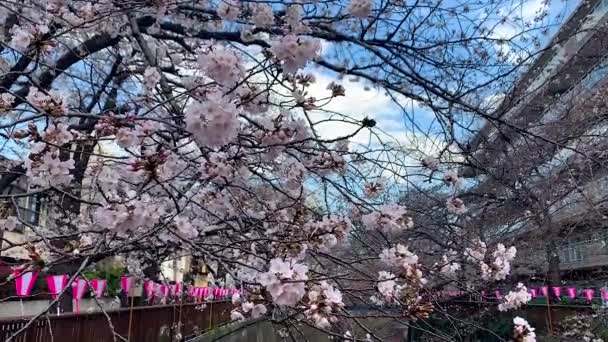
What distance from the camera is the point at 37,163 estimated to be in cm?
241

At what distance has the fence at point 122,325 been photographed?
13.0 feet

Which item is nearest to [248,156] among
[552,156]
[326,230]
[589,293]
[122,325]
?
[326,230]

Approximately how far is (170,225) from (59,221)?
7658mm

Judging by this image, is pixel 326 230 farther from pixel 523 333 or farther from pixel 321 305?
pixel 523 333

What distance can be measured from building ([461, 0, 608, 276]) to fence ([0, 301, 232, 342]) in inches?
132

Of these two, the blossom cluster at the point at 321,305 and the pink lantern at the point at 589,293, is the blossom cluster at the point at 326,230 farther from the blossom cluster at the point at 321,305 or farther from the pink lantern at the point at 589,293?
the pink lantern at the point at 589,293

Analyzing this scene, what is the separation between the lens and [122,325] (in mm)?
6664

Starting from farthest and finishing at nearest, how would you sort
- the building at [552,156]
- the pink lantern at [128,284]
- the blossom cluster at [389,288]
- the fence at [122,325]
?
1. the pink lantern at [128,284]
2. the building at [552,156]
3. the fence at [122,325]
4. the blossom cluster at [389,288]

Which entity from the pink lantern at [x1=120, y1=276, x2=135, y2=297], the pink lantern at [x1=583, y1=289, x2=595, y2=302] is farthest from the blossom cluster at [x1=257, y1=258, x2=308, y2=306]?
the pink lantern at [x1=583, y1=289, x2=595, y2=302]

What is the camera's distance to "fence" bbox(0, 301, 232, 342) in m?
3.96

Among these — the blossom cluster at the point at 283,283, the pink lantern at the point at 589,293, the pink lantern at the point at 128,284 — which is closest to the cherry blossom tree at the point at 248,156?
the blossom cluster at the point at 283,283

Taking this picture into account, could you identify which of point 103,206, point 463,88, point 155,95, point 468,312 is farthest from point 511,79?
point 468,312

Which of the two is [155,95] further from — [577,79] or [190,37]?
[577,79]

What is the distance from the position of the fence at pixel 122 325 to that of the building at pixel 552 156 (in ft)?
11.0
